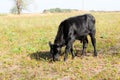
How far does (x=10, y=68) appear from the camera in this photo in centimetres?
1172

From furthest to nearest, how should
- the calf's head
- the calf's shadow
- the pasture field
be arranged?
the calf's shadow, the calf's head, the pasture field

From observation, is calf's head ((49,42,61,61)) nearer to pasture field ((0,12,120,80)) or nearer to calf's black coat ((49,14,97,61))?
calf's black coat ((49,14,97,61))

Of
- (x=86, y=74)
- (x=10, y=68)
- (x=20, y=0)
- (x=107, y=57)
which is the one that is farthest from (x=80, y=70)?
(x=20, y=0)

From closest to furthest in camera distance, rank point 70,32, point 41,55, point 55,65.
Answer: point 55,65, point 70,32, point 41,55

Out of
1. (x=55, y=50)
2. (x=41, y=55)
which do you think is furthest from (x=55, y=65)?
(x=41, y=55)

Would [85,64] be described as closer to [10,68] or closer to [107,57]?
[107,57]

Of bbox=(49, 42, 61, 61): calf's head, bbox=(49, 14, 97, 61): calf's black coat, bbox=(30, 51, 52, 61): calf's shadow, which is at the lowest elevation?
bbox=(30, 51, 52, 61): calf's shadow

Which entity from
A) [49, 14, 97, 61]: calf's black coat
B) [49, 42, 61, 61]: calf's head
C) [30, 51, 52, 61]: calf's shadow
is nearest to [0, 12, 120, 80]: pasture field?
[30, 51, 52, 61]: calf's shadow

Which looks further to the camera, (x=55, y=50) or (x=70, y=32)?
(x=70, y=32)

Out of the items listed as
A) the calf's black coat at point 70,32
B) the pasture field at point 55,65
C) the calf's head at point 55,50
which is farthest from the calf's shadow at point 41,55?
the calf's black coat at point 70,32

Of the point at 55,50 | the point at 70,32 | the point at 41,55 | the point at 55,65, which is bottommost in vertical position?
the point at 41,55

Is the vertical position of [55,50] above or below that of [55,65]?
above

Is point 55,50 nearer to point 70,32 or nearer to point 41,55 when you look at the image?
point 70,32

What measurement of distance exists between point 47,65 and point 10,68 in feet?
5.38
